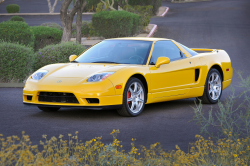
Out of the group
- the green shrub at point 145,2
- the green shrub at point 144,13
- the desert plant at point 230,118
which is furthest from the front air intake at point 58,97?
the green shrub at point 145,2

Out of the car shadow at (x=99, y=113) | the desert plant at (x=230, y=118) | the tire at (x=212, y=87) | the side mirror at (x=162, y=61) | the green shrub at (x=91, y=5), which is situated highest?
the green shrub at (x=91, y=5)

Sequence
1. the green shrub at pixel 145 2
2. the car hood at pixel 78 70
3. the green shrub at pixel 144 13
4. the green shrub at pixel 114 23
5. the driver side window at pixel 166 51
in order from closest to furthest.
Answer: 1. the car hood at pixel 78 70
2. the driver side window at pixel 166 51
3. the green shrub at pixel 114 23
4. the green shrub at pixel 144 13
5. the green shrub at pixel 145 2

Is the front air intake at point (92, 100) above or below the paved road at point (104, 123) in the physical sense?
above

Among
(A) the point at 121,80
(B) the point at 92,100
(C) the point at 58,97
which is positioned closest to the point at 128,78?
(A) the point at 121,80

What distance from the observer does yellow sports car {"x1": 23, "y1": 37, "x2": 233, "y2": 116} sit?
7527 mm

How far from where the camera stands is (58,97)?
7.61 metres

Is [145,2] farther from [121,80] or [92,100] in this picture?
[92,100]

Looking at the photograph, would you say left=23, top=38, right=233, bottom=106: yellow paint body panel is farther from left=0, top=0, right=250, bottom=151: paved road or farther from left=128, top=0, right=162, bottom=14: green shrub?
left=128, top=0, right=162, bottom=14: green shrub

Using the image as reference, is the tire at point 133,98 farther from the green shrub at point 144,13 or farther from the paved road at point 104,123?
the green shrub at point 144,13

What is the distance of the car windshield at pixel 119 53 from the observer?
8.48 metres

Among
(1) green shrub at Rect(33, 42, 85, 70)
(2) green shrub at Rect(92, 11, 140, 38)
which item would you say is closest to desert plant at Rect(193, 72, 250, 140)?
(1) green shrub at Rect(33, 42, 85, 70)

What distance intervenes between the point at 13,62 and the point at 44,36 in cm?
1134

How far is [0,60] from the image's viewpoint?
41.2 feet

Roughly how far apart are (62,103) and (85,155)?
2.86 meters
